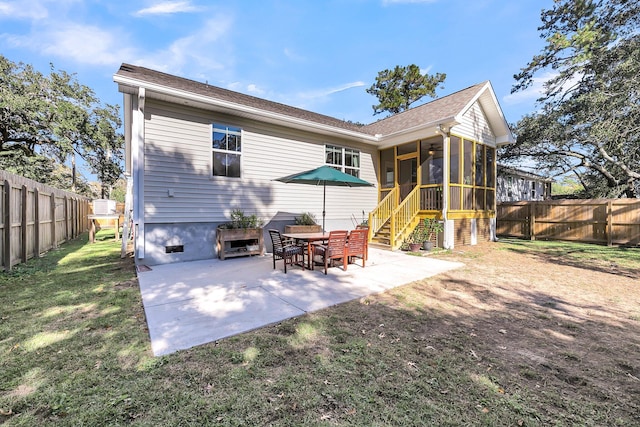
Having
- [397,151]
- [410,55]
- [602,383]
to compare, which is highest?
[410,55]

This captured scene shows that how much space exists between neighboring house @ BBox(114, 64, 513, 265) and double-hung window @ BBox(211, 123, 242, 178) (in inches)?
1.1

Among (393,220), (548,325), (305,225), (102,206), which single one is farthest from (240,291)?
(102,206)

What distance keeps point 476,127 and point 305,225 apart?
758 cm

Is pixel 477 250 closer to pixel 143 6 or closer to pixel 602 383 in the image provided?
pixel 602 383

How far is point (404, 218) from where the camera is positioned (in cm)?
948

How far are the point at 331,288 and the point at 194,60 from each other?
45.7 feet

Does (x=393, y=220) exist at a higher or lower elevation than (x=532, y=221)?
higher

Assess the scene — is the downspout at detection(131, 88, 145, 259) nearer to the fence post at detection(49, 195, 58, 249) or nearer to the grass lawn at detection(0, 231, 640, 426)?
the grass lawn at detection(0, 231, 640, 426)

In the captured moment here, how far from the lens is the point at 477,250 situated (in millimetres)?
9117

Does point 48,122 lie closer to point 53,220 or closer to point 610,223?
point 53,220

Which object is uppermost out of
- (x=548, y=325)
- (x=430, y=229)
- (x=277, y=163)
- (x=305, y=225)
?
(x=277, y=163)

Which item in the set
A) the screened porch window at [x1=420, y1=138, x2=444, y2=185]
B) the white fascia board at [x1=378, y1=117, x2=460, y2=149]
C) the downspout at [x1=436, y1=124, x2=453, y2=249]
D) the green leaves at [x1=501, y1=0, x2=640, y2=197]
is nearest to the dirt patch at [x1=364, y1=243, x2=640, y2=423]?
the downspout at [x1=436, y1=124, x2=453, y2=249]

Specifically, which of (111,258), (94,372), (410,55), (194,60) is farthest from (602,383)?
(410,55)

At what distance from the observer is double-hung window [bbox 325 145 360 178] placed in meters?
10.0
